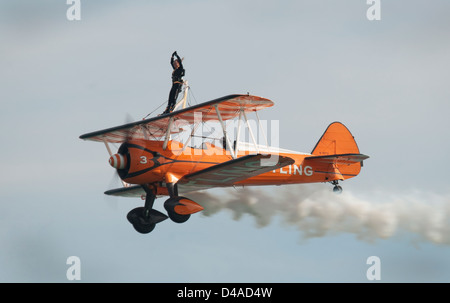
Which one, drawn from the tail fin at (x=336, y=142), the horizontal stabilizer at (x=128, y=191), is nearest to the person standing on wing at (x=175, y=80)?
the horizontal stabilizer at (x=128, y=191)

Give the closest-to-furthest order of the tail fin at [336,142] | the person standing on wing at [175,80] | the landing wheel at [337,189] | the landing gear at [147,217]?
the landing gear at [147,217] < the person standing on wing at [175,80] < the landing wheel at [337,189] < the tail fin at [336,142]

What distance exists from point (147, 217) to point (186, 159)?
1894 millimetres

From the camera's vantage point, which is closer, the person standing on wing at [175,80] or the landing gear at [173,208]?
the landing gear at [173,208]

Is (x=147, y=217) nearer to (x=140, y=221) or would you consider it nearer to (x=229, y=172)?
(x=140, y=221)

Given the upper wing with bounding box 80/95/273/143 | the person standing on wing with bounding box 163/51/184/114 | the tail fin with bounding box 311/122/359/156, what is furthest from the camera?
the tail fin with bounding box 311/122/359/156

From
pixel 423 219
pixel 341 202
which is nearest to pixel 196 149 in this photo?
pixel 341 202

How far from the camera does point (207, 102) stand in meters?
22.4

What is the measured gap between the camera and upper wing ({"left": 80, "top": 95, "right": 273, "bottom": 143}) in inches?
902

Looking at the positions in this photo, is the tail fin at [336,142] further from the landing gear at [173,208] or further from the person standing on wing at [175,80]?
the landing gear at [173,208]

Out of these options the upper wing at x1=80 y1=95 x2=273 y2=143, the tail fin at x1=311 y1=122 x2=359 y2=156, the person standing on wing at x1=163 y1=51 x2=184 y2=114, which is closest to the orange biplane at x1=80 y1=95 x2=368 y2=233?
the upper wing at x1=80 y1=95 x2=273 y2=143

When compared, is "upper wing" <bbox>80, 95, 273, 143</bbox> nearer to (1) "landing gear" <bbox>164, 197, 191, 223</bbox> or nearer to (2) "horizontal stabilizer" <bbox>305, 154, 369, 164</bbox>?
(1) "landing gear" <bbox>164, 197, 191, 223</bbox>

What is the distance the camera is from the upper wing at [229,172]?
22.2 meters

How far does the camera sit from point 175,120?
77.3ft

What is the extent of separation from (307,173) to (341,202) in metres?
2.37
